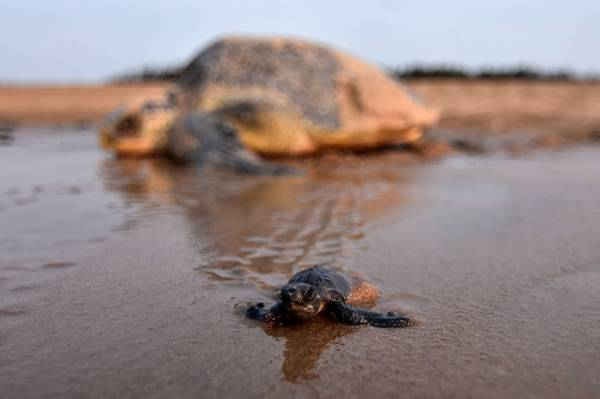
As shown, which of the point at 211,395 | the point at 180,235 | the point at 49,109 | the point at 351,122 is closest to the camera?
the point at 211,395

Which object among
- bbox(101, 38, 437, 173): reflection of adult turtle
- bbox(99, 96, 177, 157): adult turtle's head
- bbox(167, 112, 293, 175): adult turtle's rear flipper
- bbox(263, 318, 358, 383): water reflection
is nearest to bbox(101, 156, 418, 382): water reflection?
bbox(263, 318, 358, 383): water reflection

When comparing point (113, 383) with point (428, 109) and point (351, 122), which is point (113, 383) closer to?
point (351, 122)

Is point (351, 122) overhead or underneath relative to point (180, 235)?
overhead

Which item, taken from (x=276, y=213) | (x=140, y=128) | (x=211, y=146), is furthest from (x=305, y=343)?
(x=140, y=128)

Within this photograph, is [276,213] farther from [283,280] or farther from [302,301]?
[302,301]

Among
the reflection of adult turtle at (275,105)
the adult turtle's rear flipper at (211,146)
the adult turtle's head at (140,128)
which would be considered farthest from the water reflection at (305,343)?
the adult turtle's head at (140,128)

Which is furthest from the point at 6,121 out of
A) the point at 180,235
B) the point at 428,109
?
the point at 180,235

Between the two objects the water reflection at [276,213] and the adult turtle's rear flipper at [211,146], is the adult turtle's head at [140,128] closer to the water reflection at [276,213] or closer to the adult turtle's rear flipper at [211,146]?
the adult turtle's rear flipper at [211,146]
